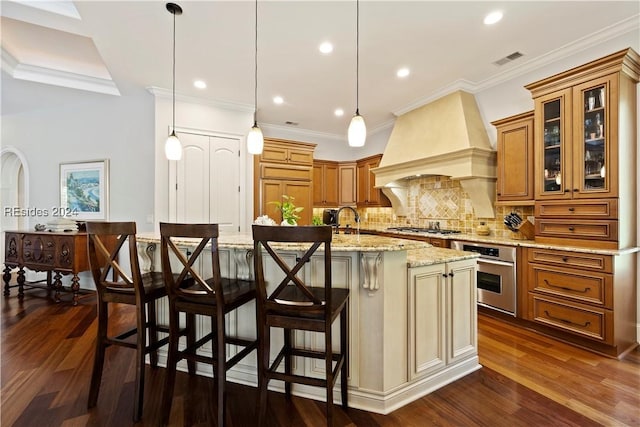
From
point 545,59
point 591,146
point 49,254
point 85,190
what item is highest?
point 545,59

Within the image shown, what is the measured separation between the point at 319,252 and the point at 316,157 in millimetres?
4684

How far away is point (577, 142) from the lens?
9.00 feet

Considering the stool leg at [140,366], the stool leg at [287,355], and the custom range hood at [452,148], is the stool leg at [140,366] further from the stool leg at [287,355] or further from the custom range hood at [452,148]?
the custom range hood at [452,148]

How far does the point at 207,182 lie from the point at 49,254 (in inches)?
90.9

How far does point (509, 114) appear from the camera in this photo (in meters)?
3.70

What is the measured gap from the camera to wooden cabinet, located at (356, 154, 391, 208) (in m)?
5.64

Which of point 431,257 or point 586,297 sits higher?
point 431,257

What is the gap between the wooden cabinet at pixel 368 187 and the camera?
564cm

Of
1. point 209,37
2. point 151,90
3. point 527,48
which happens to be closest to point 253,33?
point 209,37

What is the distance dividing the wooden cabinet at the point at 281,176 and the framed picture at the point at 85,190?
88.1 inches

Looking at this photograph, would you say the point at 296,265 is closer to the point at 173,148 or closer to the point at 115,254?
the point at 115,254

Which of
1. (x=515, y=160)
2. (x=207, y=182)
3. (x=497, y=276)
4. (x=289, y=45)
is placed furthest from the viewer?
(x=207, y=182)

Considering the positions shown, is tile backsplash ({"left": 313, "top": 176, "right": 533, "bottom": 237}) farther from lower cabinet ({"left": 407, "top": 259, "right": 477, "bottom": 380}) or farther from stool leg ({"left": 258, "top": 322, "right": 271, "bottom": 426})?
stool leg ({"left": 258, "top": 322, "right": 271, "bottom": 426})

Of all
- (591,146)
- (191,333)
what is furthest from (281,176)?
(591,146)
